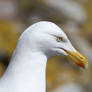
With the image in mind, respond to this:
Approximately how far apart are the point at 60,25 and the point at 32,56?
6.53 meters

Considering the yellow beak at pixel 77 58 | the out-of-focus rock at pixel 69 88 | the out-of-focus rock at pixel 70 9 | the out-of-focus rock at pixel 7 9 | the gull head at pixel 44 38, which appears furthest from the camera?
the out-of-focus rock at pixel 7 9

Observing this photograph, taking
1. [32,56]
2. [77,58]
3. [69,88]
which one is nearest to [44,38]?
[32,56]

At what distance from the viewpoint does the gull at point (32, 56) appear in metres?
3.38

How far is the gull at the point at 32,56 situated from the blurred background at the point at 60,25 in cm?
370

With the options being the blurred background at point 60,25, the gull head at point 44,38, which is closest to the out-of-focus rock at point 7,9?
the blurred background at point 60,25

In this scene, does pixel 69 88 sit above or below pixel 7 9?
above

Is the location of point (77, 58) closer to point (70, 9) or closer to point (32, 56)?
point (32, 56)

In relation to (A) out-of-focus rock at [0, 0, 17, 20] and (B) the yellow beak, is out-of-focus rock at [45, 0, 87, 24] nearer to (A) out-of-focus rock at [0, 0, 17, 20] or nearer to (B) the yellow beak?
(A) out-of-focus rock at [0, 0, 17, 20]

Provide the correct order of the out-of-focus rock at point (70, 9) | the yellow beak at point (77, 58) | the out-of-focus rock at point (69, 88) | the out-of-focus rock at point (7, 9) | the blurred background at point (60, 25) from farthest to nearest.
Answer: the out-of-focus rock at point (7, 9) → the out-of-focus rock at point (70, 9) → the blurred background at point (60, 25) → the out-of-focus rock at point (69, 88) → the yellow beak at point (77, 58)

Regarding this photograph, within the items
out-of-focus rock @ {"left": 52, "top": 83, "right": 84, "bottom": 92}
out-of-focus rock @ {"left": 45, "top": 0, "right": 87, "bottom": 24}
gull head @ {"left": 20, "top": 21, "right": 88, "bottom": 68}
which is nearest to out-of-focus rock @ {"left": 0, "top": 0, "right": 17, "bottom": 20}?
out-of-focus rock @ {"left": 45, "top": 0, "right": 87, "bottom": 24}

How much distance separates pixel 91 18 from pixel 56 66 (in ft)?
9.78

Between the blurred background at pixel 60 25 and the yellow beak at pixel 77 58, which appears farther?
the blurred background at pixel 60 25

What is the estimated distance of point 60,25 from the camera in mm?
9898

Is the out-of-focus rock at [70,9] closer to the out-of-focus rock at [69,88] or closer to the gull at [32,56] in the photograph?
the out-of-focus rock at [69,88]
